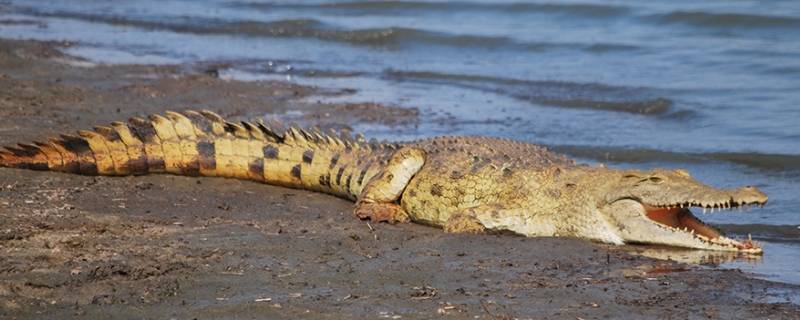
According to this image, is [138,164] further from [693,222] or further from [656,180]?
[693,222]

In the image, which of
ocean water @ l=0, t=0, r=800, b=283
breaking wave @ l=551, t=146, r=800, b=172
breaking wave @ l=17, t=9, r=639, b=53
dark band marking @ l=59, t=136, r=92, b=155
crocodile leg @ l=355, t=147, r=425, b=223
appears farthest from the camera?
breaking wave @ l=17, t=9, r=639, b=53

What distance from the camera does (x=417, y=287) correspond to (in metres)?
5.78

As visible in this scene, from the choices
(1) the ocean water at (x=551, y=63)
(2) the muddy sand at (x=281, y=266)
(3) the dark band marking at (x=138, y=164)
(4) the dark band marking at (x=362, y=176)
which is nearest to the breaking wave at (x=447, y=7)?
(1) the ocean water at (x=551, y=63)

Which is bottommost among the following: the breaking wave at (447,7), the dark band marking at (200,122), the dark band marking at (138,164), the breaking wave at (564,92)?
the dark band marking at (138,164)

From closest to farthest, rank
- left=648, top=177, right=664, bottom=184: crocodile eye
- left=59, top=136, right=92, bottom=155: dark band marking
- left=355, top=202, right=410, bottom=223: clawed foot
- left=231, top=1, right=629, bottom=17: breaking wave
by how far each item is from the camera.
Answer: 1. left=648, top=177, right=664, bottom=184: crocodile eye
2. left=355, top=202, right=410, bottom=223: clawed foot
3. left=59, top=136, right=92, bottom=155: dark band marking
4. left=231, top=1, right=629, bottom=17: breaking wave

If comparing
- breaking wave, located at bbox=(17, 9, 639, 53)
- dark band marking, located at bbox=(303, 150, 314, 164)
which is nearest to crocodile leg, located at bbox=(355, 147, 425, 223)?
dark band marking, located at bbox=(303, 150, 314, 164)

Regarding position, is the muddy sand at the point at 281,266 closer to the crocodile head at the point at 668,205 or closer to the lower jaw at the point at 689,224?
the crocodile head at the point at 668,205

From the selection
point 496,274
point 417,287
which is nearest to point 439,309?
point 417,287

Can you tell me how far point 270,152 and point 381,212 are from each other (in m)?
1.04

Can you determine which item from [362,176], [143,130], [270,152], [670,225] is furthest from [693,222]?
[143,130]

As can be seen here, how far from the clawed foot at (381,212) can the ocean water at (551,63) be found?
6.57ft

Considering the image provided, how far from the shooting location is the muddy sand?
17.7ft

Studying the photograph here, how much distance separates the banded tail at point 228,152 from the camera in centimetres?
796

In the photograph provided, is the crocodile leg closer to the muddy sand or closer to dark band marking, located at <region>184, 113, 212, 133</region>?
the muddy sand
